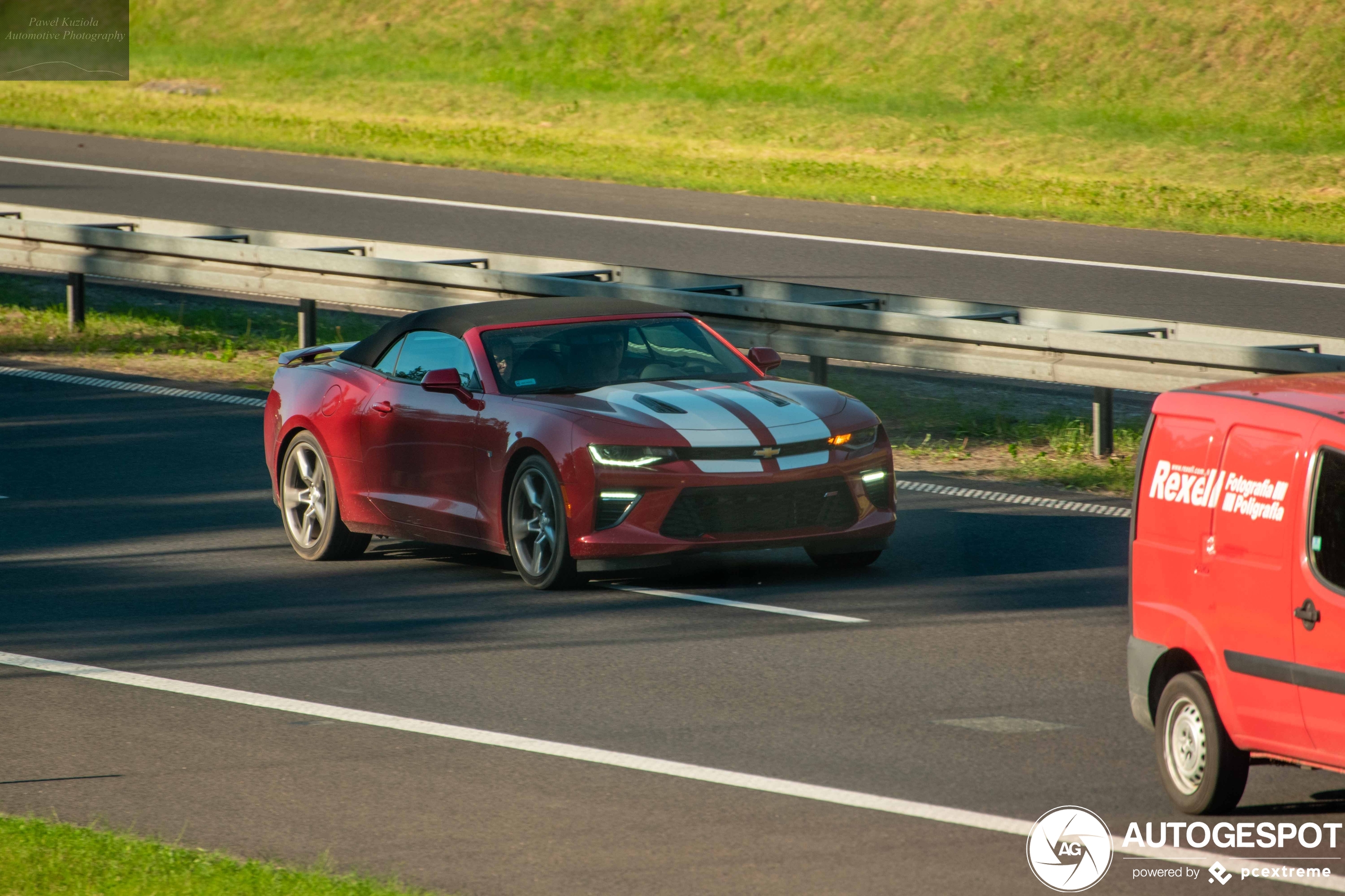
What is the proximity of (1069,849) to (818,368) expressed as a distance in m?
8.39

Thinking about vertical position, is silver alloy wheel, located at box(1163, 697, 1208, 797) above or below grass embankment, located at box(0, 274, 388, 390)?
below

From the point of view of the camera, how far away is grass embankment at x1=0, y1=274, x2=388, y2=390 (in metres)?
17.4

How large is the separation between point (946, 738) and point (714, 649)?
1.68 meters

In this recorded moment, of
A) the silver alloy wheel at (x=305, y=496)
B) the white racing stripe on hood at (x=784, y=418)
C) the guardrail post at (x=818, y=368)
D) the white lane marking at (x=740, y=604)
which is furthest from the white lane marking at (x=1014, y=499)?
the silver alloy wheel at (x=305, y=496)

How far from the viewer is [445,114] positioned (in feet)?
115

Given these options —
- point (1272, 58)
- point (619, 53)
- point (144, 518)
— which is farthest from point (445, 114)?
point (144, 518)

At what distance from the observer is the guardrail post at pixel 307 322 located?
16859 mm

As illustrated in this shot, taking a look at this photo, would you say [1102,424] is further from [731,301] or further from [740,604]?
[740,604]

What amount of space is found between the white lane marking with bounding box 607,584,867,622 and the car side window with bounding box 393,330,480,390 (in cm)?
144

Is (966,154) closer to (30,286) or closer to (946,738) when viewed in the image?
(30,286)

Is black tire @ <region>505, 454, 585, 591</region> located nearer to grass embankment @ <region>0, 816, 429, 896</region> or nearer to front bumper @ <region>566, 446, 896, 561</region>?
front bumper @ <region>566, 446, 896, 561</region>

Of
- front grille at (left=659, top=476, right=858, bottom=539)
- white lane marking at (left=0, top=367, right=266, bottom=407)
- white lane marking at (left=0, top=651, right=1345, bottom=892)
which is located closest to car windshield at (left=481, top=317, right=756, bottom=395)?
front grille at (left=659, top=476, right=858, bottom=539)

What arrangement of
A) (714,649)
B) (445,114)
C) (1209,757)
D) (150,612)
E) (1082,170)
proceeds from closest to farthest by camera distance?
(1209,757) < (714,649) < (150,612) < (1082,170) < (445,114)

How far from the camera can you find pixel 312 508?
11.5 meters
